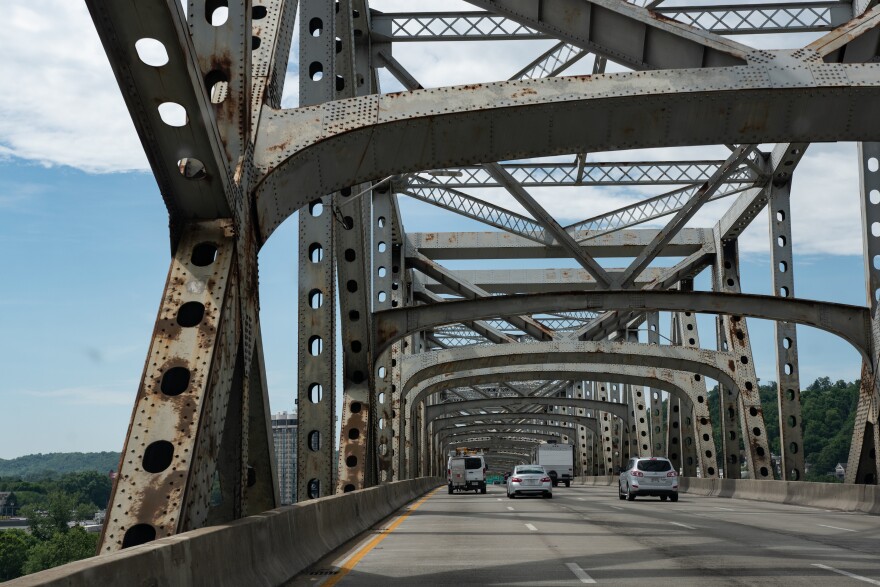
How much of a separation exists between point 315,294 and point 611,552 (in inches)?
265

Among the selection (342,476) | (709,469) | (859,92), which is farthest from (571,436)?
(859,92)

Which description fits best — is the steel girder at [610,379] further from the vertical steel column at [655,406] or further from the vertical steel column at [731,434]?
the vertical steel column at [655,406]

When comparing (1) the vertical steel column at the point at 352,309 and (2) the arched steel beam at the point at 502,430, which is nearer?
(1) the vertical steel column at the point at 352,309

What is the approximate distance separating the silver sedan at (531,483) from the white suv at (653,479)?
505cm

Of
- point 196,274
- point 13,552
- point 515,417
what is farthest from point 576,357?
point 13,552

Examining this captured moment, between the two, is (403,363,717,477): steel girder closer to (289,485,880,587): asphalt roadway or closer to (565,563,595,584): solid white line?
(289,485,880,587): asphalt roadway

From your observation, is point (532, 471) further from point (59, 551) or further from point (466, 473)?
point (59, 551)

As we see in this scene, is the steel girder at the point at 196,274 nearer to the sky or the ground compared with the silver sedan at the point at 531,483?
nearer to the sky

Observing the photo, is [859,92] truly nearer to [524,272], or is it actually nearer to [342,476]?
[342,476]

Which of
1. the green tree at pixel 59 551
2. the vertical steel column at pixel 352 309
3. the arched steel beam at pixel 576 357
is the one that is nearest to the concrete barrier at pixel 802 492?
the arched steel beam at pixel 576 357

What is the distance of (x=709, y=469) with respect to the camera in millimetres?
43250

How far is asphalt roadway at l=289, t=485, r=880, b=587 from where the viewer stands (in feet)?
35.4

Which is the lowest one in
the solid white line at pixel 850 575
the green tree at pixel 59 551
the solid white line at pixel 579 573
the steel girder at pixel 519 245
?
the green tree at pixel 59 551

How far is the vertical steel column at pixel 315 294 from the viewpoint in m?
17.4
